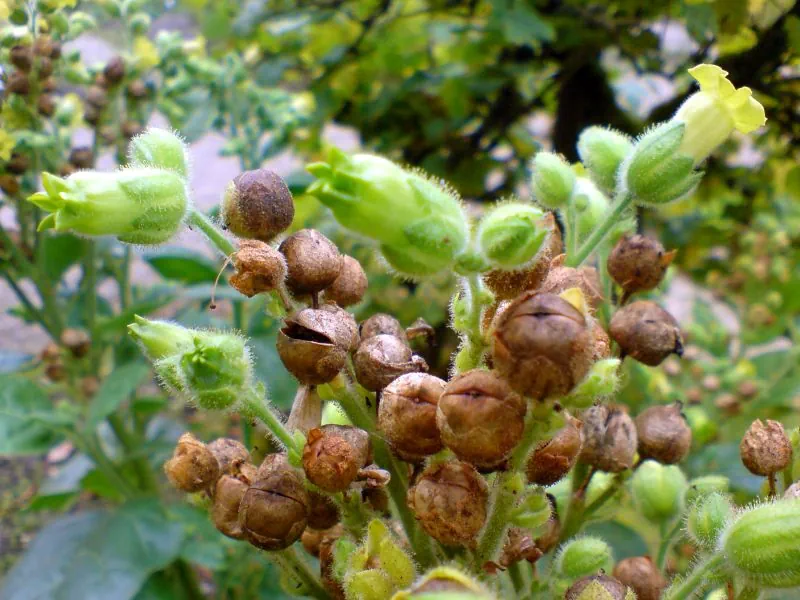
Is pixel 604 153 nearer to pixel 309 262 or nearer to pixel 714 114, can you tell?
pixel 714 114

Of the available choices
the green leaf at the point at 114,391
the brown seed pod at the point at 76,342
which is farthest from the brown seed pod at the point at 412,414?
the brown seed pod at the point at 76,342

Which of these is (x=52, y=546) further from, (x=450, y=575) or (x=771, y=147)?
(x=771, y=147)

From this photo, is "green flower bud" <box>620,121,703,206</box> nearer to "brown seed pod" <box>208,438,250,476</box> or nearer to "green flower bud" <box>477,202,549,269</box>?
"green flower bud" <box>477,202,549,269</box>

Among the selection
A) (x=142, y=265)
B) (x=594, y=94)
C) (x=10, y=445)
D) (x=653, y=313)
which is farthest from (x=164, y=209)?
(x=142, y=265)

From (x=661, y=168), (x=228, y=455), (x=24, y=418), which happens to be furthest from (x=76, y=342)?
(x=661, y=168)

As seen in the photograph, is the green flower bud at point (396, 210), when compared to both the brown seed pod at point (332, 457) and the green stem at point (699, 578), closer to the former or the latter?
the brown seed pod at point (332, 457)

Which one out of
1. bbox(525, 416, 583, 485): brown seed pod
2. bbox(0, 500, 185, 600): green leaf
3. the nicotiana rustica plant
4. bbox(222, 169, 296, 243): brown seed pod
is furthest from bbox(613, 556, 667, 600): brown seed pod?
bbox(0, 500, 185, 600): green leaf

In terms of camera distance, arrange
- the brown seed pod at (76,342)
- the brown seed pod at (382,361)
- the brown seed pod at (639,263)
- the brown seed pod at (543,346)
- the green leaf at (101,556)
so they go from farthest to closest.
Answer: the brown seed pod at (76,342) → the green leaf at (101,556) → the brown seed pod at (639,263) → the brown seed pod at (382,361) → the brown seed pod at (543,346)
